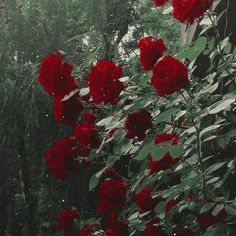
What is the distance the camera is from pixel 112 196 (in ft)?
6.09

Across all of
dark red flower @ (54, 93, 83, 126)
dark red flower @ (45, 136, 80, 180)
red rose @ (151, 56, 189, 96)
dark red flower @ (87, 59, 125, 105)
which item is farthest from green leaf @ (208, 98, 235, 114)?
dark red flower @ (45, 136, 80, 180)

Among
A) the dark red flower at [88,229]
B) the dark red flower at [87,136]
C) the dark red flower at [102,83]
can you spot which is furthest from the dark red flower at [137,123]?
the dark red flower at [88,229]

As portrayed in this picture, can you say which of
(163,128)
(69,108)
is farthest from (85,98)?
(163,128)

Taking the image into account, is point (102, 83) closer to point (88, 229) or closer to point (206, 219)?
point (206, 219)

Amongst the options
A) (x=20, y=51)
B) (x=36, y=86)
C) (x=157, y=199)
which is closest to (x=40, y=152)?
(x=36, y=86)

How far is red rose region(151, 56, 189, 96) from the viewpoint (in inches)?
53.7

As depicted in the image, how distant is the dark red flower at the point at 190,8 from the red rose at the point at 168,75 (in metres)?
0.18

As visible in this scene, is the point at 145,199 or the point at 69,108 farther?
the point at 145,199

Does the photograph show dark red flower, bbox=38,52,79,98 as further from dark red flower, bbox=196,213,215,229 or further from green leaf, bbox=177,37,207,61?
dark red flower, bbox=196,213,215,229

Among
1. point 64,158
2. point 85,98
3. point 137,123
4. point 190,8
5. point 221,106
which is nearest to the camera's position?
point 221,106

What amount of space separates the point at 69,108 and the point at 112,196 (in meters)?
0.47

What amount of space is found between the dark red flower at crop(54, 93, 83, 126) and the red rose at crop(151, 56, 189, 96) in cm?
33

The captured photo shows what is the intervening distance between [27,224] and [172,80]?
5.09 meters

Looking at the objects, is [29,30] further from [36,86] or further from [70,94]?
[70,94]
